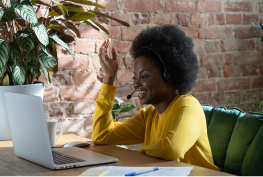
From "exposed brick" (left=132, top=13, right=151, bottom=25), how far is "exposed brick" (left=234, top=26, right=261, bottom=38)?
72 centimetres

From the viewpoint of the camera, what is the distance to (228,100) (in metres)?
2.48

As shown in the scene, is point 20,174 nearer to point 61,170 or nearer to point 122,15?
point 61,170

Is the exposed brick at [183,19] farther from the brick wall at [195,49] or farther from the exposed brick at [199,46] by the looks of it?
the exposed brick at [199,46]

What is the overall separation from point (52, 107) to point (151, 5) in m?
0.92

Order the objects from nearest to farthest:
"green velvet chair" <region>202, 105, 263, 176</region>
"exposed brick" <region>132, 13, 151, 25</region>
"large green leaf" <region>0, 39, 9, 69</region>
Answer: "green velvet chair" <region>202, 105, 263, 176</region> < "large green leaf" <region>0, 39, 9, 69</region> < "exposed brick" <region>132, 13, 151, 25</region>

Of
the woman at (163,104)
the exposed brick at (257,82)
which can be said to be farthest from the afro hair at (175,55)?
the exposed brick at (257,82)

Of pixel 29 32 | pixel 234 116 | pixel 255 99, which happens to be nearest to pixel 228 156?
pixel 234 116

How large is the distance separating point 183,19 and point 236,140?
1163 millimetres

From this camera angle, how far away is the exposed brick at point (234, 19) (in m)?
2.43

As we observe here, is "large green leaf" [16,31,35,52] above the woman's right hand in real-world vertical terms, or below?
above

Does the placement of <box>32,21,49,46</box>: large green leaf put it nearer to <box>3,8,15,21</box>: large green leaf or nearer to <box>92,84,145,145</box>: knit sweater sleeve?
<box>3,8,15,21</box>: large green leaf

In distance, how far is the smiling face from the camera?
132 centimetres

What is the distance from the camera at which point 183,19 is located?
7.50ft

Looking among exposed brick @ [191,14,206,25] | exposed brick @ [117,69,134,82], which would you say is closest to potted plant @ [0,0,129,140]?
exposed brick @ [117,69,134,82]
